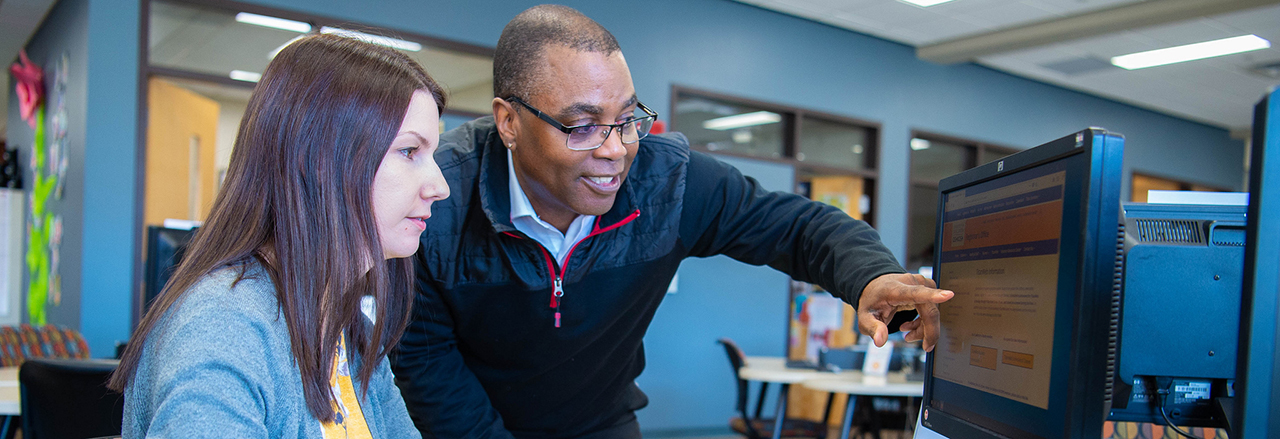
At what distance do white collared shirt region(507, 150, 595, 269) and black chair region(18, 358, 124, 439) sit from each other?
39.4 inches

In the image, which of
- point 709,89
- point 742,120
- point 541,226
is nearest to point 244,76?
point 709,89

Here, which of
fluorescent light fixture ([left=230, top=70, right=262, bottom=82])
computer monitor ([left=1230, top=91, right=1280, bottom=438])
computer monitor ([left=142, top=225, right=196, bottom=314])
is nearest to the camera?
computer monitor ([left=1230, top=91, right=1280, bottom=438])

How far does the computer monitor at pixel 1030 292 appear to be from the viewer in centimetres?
76

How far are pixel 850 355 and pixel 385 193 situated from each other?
3.40 metres

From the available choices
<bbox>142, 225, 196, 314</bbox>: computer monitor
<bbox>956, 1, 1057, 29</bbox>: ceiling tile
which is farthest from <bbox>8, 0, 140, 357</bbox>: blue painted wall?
<bbox>956, 1, 1057, 29</bbox>: ceiling tile

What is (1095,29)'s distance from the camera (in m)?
5.53

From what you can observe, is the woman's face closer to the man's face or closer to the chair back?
the man's face

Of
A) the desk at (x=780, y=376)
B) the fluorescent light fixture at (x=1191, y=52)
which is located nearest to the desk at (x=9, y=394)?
the desk at (x=780, y=376)

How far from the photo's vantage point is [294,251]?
3.10ft

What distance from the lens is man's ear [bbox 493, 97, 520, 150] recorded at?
5.09 feet

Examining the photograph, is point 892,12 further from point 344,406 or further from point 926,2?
point 344,406

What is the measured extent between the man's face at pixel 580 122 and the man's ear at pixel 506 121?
0.04m

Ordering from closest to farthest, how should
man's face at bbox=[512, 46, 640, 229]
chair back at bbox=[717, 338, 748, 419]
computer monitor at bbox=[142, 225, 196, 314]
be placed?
1. man's face at bbox=[512, 46, 640, 229]
2. computer monitor at bbox=[142, 225, 196, 314]
3. chair back at bbox=[717, 338, 748, 419]

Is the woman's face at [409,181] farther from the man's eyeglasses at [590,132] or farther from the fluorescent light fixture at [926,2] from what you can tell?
the fluorescent light fixture at [926,2]
